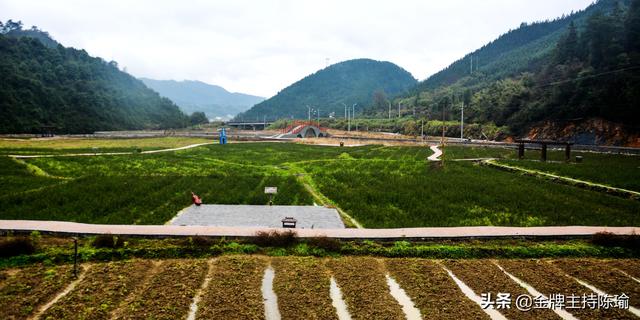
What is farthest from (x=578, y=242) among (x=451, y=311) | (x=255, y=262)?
(x=255, y=262)

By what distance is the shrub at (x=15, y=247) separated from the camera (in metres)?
12.1

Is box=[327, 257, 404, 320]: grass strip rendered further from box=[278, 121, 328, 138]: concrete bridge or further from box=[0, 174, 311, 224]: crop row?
box=[278, 121, 328, 138]: concrete bridge

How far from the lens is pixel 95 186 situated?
22172 mm

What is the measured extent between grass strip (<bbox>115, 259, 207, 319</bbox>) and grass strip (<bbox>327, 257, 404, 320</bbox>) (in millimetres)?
3974

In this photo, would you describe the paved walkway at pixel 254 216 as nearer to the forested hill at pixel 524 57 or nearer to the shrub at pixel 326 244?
the shrub at pixel 326 244

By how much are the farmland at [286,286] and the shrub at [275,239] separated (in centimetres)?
87

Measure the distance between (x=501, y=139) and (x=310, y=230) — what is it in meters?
69.8

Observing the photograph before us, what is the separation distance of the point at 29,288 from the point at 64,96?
11353 cm

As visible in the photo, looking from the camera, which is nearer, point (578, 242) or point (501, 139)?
point (578, 242)

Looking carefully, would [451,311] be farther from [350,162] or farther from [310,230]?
[350,162]

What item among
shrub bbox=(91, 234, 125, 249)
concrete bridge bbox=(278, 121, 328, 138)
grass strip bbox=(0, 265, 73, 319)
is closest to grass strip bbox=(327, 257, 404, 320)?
shrub bbox=(91, 234, 125, 249)

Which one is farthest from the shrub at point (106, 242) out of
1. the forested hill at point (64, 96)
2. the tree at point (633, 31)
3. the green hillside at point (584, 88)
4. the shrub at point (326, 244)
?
the forested hill at point (64, 96)

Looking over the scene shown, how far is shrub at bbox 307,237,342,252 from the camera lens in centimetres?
1323

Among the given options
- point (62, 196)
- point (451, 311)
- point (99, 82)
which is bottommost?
point (451, 311)
